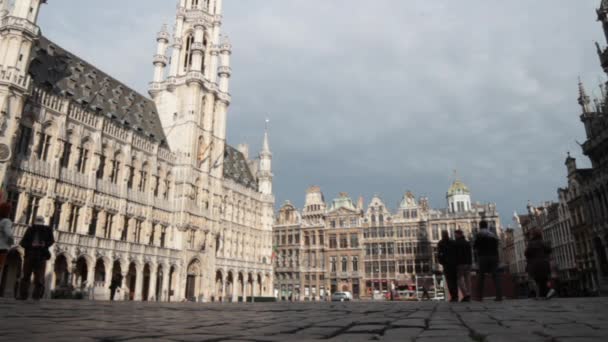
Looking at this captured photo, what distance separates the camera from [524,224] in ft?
229

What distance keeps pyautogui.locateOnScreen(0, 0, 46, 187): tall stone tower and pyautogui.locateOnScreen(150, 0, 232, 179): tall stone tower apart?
63.1 feet

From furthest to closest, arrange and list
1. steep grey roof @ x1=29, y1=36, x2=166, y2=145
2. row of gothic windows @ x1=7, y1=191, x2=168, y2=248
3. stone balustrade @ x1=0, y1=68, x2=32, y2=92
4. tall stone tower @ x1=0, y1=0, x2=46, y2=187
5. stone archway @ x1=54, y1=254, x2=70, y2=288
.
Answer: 1. steep grey roof @ x1=29, y1=36, x2=166, y2=145
2. stone archway @ x1=54, y1=254, x2=70, y2=288
3. row of gothic windows @ x1=7, y1=191, x2=168, y2=248
4. stone balustrade @ x1=0, y1=68, x2=32, y2=92
5. tall stone tower @ x1=0, y1=0, x2=46, y2=187

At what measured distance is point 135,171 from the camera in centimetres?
3881

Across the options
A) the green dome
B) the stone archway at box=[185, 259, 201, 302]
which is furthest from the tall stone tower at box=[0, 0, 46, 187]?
the green dome

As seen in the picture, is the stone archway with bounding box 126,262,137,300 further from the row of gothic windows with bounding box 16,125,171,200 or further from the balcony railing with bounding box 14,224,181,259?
the row of gothic windows with bounding box 16,125,171,200

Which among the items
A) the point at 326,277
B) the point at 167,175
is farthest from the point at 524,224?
the point at 167,175

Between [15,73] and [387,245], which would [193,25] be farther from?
[387,245]

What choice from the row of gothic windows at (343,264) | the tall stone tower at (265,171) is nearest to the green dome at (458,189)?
the row of gothic windows at (343,264)

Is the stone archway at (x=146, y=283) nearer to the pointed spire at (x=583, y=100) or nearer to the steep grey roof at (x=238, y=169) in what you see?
the steep grey roof at (x=238, y=169)

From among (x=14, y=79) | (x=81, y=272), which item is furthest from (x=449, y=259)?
(x=81, y=272)

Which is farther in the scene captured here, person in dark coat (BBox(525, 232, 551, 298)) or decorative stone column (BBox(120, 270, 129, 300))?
decorative stone column (BBox(120, 270, 129, 300))

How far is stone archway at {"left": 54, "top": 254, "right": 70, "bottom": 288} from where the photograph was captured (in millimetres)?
29531

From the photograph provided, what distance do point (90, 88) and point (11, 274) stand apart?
18634 mm

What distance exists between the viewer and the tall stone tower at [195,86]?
153 feet
